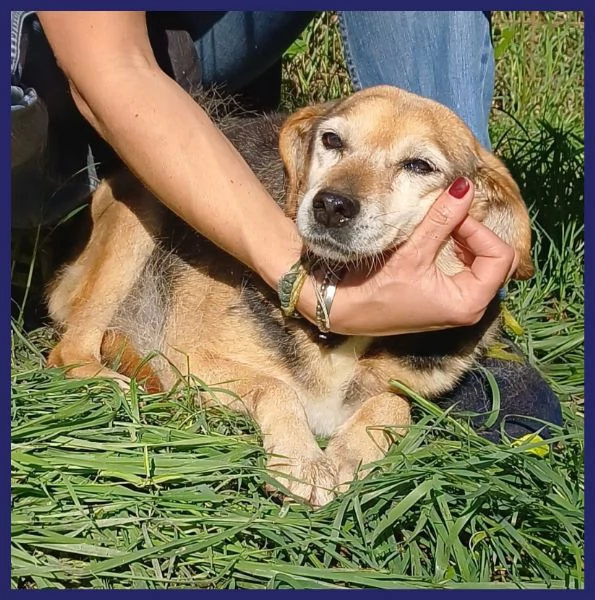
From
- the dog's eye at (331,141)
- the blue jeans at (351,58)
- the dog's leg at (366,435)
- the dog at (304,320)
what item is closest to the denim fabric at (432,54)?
the blue jeans at (351,58)

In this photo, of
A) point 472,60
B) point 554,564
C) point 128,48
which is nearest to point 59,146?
point 128,48

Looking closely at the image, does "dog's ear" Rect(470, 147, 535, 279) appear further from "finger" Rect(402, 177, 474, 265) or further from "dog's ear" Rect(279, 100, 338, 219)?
"dog's ear" Rect(279, 100, 338, 219)

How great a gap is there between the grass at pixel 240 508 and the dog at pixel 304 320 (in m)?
0.10

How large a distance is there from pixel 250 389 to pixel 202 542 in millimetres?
565

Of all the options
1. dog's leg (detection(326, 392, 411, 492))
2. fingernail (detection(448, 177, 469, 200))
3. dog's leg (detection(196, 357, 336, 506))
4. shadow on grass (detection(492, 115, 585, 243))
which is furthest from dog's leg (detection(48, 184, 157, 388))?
shadow on grass (detection(492, 115, 585, 243))

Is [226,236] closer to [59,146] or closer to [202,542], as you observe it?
[202,542]

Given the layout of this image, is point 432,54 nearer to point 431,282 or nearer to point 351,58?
point 351,58

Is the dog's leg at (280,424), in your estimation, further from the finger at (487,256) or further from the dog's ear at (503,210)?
the dog's ear at (503,210)

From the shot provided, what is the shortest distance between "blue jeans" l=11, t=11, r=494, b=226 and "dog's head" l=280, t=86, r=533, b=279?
1.02ft

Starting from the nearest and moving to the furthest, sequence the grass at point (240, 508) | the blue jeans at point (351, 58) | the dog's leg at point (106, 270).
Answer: the grass at point (240, 508)
the blue jeans at point (351, 58)
the dog's leg at point (106, 270)

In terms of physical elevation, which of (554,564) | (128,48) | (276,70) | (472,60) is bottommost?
(554,564)

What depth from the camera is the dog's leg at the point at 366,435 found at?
2.13m

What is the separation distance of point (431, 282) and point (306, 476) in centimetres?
53

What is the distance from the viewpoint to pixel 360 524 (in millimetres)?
1871
